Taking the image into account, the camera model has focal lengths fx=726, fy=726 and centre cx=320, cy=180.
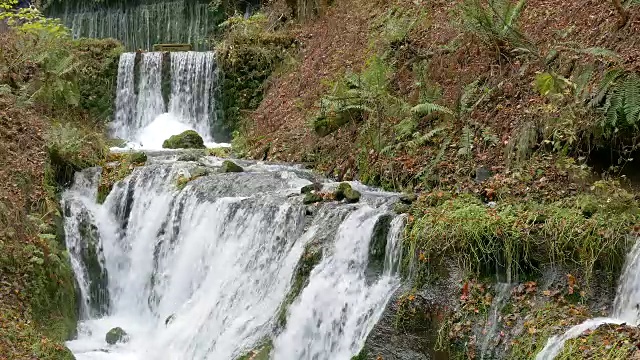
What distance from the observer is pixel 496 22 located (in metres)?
10.6

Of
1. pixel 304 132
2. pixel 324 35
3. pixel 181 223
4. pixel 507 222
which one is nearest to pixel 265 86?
pixel 324 35

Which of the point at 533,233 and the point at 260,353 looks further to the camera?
the point at 260,353

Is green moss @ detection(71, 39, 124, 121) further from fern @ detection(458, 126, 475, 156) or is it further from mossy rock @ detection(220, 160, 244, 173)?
fern @ detection(458, 126, 475, 156)

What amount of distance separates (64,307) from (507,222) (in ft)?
22.5

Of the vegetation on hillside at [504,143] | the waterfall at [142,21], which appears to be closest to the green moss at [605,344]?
the vegetation on hillside at [504,143]

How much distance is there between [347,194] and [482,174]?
5.89ft

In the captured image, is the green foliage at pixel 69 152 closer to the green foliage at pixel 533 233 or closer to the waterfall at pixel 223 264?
the waterfall at pixel 223 264

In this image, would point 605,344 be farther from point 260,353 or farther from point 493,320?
point 260,353

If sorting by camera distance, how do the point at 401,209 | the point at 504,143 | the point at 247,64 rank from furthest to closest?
the point at 247,64, the point at 504,143, the point at 401,209

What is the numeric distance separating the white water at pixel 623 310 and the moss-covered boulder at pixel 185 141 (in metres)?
12.7

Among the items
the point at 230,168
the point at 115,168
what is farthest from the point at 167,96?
the point at 230,168

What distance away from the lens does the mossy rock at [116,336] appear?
10.7 meters

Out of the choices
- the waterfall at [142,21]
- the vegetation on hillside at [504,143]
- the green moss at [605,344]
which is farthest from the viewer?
the waterfall at [142,21]

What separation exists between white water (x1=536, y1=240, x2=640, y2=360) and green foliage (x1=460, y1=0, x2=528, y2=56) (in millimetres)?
4733
